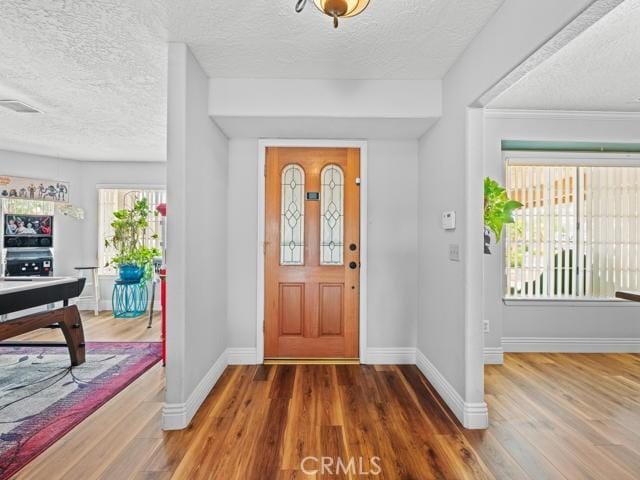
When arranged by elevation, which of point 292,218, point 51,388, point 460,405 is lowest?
point 51,388

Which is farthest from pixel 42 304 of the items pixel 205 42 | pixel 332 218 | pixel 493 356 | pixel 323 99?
pixel 493 356

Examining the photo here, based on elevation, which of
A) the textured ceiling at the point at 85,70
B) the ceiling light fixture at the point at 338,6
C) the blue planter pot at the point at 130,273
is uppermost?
the textured ceiling at the point at 85,70

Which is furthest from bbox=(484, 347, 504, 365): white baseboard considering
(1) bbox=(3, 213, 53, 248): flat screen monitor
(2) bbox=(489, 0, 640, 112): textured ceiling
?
(1) bbox=(3, 213, 53, 248): flat screen monitor

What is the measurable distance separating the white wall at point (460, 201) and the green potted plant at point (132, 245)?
4445mm

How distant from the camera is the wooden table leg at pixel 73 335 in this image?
341 cm

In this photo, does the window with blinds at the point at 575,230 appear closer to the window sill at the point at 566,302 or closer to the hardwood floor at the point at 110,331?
the window sill at the point at 566,302

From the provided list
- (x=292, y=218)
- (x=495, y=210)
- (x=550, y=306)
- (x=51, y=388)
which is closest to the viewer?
(x=51, y=388)

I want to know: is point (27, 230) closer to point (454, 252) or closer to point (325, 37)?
point (325, 37)

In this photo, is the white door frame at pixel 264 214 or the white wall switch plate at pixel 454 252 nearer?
the white wall switch plate at pixel 454 252

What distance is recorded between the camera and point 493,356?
11.9ft

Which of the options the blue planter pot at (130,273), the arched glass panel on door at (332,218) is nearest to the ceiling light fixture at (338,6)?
the arched glass panel on door at (332,218)

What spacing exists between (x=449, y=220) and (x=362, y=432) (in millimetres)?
1675

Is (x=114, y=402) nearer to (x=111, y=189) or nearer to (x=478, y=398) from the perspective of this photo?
(x=478, y=398)

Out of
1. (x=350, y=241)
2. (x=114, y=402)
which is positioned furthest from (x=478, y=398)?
(x=114, y=402)
